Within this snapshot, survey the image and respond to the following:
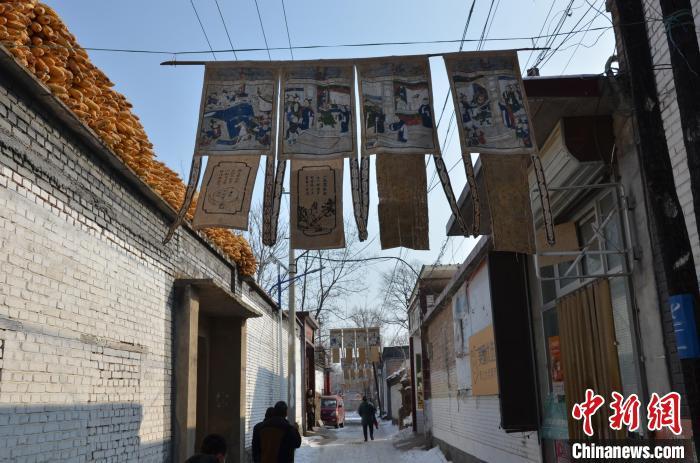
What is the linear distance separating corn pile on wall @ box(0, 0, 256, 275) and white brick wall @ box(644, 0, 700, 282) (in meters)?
5.71

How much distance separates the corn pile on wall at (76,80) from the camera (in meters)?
6.02

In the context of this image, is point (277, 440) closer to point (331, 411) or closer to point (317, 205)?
point (317, 205)

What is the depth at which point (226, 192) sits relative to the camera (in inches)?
279

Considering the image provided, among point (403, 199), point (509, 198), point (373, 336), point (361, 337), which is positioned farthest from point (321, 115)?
point (361, 337)

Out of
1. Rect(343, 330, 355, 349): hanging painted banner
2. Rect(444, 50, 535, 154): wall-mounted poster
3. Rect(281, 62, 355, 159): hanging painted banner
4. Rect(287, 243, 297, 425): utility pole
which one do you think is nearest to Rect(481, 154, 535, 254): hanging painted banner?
Rect(444, 50, 535, 154): wall-mounted poster

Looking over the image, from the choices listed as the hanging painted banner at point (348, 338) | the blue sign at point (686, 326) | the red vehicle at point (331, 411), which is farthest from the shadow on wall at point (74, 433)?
the hanging painted banner at point (348, 338)

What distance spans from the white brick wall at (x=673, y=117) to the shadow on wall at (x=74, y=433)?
5778mm

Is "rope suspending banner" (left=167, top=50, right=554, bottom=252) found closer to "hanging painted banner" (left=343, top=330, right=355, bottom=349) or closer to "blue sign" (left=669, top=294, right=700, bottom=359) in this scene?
"blue sign" (left=669, top=294, right=700, bottom=359)

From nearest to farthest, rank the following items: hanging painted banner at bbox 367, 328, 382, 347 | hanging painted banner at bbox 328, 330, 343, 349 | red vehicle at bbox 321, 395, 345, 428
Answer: red vehicle at bbox 321, 395, 345, 428 → hanging painted banner at bbox 328, 330, 343, 349 → hanging painted banner at bbox 367, 328, 382, 347

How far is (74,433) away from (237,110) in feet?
12.1

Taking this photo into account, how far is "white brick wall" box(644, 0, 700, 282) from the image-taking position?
5.45 metres

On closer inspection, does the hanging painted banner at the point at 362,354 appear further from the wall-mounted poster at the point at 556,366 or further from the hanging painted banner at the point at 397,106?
the hanging painted banner at the point at 397,106

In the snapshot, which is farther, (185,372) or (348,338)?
(348,338)

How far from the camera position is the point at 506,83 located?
6930mm
